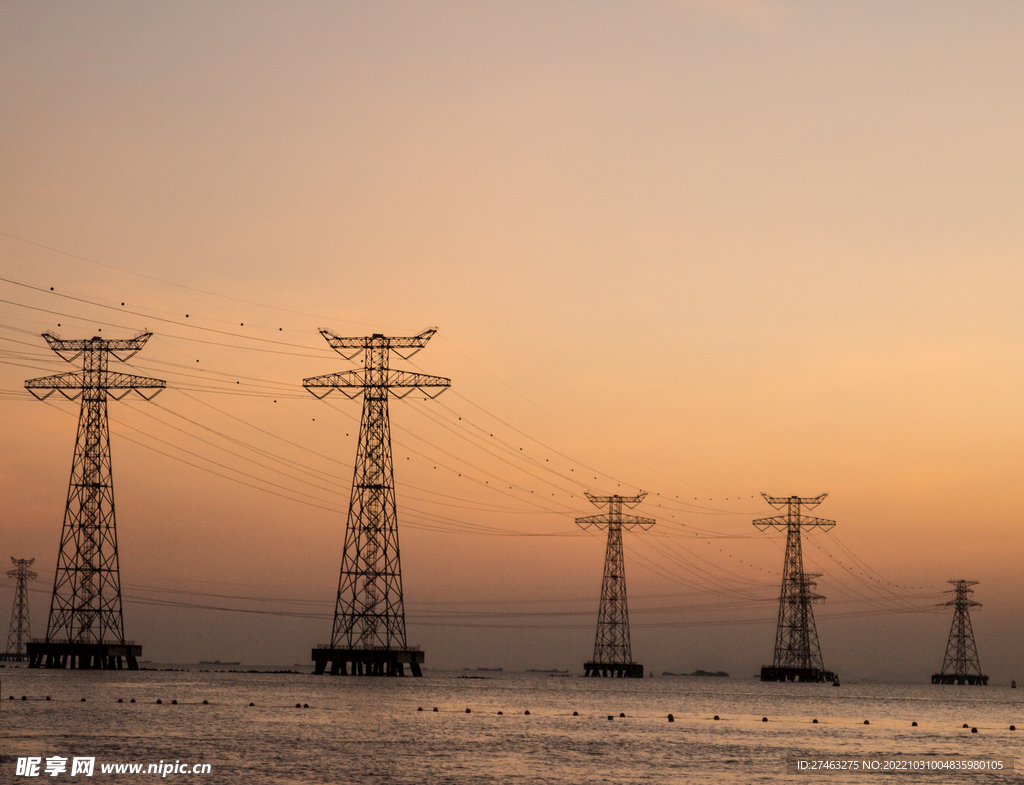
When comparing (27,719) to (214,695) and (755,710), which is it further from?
(755,710)

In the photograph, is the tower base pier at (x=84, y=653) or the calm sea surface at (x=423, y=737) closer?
the calm sea surface at (x=423, y=737)

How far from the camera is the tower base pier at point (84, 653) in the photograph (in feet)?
415

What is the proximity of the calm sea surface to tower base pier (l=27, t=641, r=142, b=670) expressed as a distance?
630 cm

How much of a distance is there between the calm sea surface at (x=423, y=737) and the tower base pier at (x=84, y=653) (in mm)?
6298

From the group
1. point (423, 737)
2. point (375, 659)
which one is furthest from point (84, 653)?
point (423, 737)

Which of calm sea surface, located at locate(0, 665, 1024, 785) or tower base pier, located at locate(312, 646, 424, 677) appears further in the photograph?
tower base pier, located at locate(312, 646, 424, 677)

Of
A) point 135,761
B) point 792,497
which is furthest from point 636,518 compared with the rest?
point 135,761

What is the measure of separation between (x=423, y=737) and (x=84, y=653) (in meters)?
69.8

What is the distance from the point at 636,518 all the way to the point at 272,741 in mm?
114248

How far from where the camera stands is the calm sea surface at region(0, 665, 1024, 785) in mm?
53281

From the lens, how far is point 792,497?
634 feet

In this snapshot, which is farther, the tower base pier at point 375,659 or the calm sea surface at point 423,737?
the tower base pier at point 375,659

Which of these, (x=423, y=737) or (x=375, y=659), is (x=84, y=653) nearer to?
(x=375, y=659)

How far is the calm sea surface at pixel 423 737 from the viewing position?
53.3 metres
